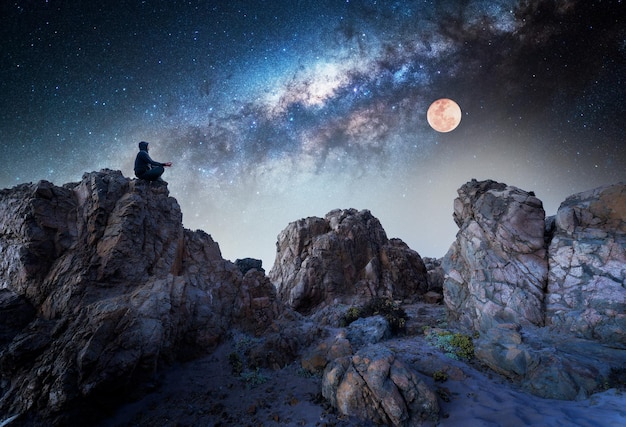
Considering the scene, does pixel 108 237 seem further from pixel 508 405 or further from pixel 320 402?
pixel 508 405

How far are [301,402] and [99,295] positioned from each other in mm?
10540

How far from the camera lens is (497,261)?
1595 centimetres

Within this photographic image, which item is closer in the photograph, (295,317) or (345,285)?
(295,317)

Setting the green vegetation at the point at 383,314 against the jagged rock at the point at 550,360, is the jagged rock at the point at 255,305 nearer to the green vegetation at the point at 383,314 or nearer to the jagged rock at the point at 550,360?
the green vegetation at the point at 383,314

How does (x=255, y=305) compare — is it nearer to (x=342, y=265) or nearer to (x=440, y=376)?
(x=440, y=376)

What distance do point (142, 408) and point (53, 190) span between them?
12302 mm

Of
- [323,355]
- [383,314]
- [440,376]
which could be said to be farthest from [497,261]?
[323,355]

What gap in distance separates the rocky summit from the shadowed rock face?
6 centimetres

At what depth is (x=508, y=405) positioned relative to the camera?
9.23 m

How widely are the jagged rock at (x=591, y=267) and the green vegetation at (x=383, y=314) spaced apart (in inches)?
336

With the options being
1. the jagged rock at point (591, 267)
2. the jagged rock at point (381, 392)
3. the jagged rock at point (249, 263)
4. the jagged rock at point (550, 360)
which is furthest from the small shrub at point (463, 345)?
the jagged rock at point (249, 263)

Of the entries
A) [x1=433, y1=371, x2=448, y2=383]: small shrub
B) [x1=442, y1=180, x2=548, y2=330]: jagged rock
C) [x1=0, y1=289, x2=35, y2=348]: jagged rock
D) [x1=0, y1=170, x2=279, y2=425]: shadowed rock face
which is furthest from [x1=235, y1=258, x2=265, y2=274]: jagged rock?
[x1=433, y1=371, x2=448, y2=383]: small shrub

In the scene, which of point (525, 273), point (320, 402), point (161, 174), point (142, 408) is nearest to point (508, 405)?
point (320, 402)

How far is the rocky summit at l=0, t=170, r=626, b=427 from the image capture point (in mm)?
9570
